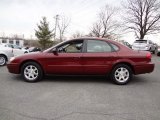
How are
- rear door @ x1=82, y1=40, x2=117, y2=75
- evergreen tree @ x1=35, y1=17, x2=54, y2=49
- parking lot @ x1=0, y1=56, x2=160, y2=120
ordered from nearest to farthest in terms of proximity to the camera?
parking lot @ x1=0, y1=56, x2=160, y2=120
rear door @ x1=82, y1=40, x2=117, y2=75
evergreen tree @ x1=35, y1=17, x2=54, y2=49

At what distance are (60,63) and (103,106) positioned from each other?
244cm

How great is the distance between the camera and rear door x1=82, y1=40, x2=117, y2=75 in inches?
229

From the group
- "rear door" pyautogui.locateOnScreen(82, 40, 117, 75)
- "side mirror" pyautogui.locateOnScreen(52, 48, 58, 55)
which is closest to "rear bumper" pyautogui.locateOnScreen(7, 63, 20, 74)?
"side mirror" pyautogui.locateOnScreen(52, 48, 58, 55)

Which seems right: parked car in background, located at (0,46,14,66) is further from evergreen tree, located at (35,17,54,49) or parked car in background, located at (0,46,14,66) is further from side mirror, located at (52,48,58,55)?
evergreen tree, located at (35,17,54,49)

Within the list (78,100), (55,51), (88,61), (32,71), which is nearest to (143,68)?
(88,61)

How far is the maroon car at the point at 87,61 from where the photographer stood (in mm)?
5824

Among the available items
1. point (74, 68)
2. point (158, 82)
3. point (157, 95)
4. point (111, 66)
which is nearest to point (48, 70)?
point (74, 68)

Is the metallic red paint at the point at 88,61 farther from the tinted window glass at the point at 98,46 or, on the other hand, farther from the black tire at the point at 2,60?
the black tire at the point at 2,60

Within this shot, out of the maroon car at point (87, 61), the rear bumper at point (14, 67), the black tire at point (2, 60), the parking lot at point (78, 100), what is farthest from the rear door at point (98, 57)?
the black tire at point (2, 60)

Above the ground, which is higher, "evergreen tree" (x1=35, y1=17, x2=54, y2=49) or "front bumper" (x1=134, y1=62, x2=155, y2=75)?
"evergreen tree" (x1=35, y1=17, x2=54, y2=49)

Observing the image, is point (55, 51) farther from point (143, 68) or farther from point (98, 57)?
point (143, 68)

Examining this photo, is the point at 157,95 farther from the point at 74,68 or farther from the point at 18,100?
the point at 18,100

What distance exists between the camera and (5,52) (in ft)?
32.9

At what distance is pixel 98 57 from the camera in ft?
19.1
